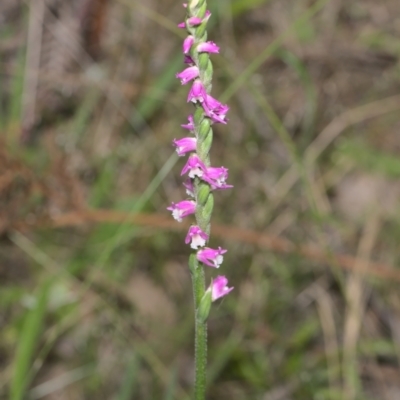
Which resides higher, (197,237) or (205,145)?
(205,145)

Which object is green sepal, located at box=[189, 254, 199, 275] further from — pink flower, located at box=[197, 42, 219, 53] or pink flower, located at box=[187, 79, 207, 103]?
pink flower, located at box=[197, 42, 219, 53]

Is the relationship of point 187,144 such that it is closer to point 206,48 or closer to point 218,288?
point 206,48

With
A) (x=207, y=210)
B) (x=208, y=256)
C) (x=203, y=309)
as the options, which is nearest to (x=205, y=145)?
(x=207, y=210)

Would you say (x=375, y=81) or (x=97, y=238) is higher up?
(x=375, y=81)

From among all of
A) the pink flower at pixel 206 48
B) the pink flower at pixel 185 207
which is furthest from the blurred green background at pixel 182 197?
the pink flower at pixel 206 48

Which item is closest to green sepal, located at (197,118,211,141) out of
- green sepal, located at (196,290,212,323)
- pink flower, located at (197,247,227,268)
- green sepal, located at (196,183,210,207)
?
green sepal, located at (196,183,210,207)

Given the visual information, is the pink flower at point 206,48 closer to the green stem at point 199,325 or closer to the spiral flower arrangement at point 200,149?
the spiral flower arrangement at point 200,149

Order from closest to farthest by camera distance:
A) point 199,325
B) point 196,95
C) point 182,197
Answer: point 196,95, point 199,325, point 182,197

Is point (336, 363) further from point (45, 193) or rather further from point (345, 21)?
point (345, 21)

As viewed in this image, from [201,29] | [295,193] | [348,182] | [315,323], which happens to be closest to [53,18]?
[295,193]
